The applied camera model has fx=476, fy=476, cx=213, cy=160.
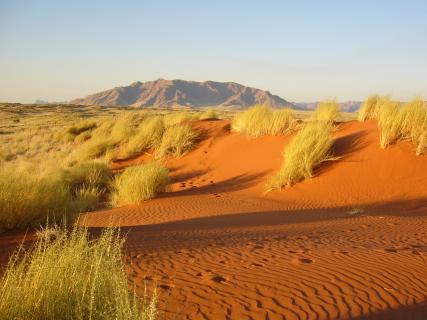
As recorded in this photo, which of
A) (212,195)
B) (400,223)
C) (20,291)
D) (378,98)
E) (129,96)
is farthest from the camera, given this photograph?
(129,96)

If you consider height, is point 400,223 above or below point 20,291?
below

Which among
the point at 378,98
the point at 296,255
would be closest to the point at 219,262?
the point at 296,255

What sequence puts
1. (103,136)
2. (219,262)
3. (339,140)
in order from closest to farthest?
1. (219,262)
2. (339,140)
3. (103,136)

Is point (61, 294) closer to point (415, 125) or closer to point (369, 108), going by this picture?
point (415, 125)

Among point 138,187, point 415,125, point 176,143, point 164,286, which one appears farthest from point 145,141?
point 164,286

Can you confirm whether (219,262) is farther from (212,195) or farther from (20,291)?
(212,195)

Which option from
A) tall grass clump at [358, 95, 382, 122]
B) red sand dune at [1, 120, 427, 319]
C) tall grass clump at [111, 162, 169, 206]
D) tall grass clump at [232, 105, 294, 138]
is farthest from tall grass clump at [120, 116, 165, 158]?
tall grass clump at [358, 95, 382, 122]

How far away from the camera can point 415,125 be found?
43.1ft

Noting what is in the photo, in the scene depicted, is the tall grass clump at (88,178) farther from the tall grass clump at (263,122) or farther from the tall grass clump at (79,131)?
the tall grass clump at (79,131)

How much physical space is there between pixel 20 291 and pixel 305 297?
109 inches

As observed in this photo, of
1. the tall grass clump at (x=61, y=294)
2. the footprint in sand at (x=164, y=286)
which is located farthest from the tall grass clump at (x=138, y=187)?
the tall grass clump at (x=61, y=294)

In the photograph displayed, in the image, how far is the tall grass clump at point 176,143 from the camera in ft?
66.0

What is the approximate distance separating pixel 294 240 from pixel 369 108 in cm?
1216

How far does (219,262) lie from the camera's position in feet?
19.2
